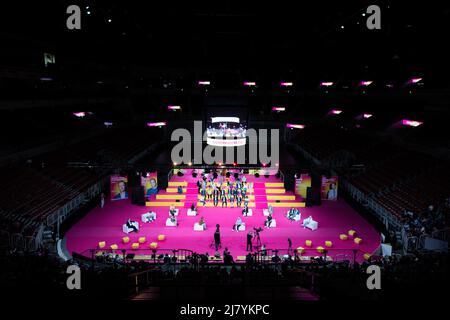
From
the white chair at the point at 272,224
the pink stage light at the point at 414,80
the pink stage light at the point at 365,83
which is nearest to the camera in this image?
the white chair at the point at 272,224

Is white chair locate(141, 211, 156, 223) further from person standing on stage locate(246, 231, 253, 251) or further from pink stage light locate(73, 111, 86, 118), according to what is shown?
pink stage light locate(73, 111, 86, 118)

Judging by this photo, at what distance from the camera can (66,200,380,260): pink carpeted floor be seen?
1864 centimetres

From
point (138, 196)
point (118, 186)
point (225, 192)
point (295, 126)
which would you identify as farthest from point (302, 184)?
point (295, 126)

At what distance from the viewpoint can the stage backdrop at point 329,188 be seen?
81.0 ft

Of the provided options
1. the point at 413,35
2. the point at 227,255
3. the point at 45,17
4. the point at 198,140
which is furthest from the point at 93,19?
the point at 198,140

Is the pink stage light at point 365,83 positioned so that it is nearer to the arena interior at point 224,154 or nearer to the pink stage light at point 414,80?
the arena interior at point 224,154

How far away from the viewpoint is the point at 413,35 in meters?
21.8

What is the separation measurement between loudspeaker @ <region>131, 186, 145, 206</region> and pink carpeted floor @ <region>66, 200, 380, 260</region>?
0.42 m

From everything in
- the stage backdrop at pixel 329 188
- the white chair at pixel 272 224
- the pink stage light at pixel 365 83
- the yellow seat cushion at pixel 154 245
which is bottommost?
the yellow seat cushion at pixel 154 245

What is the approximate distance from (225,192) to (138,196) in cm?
572

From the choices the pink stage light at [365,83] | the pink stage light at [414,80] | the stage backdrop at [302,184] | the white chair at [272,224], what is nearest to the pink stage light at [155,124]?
the stage backdrop at [302,184]

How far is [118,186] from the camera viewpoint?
24.8 m

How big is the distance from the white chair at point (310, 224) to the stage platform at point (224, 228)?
0.88 ft

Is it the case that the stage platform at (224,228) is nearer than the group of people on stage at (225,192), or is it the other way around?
the stage platform at (224,228)
